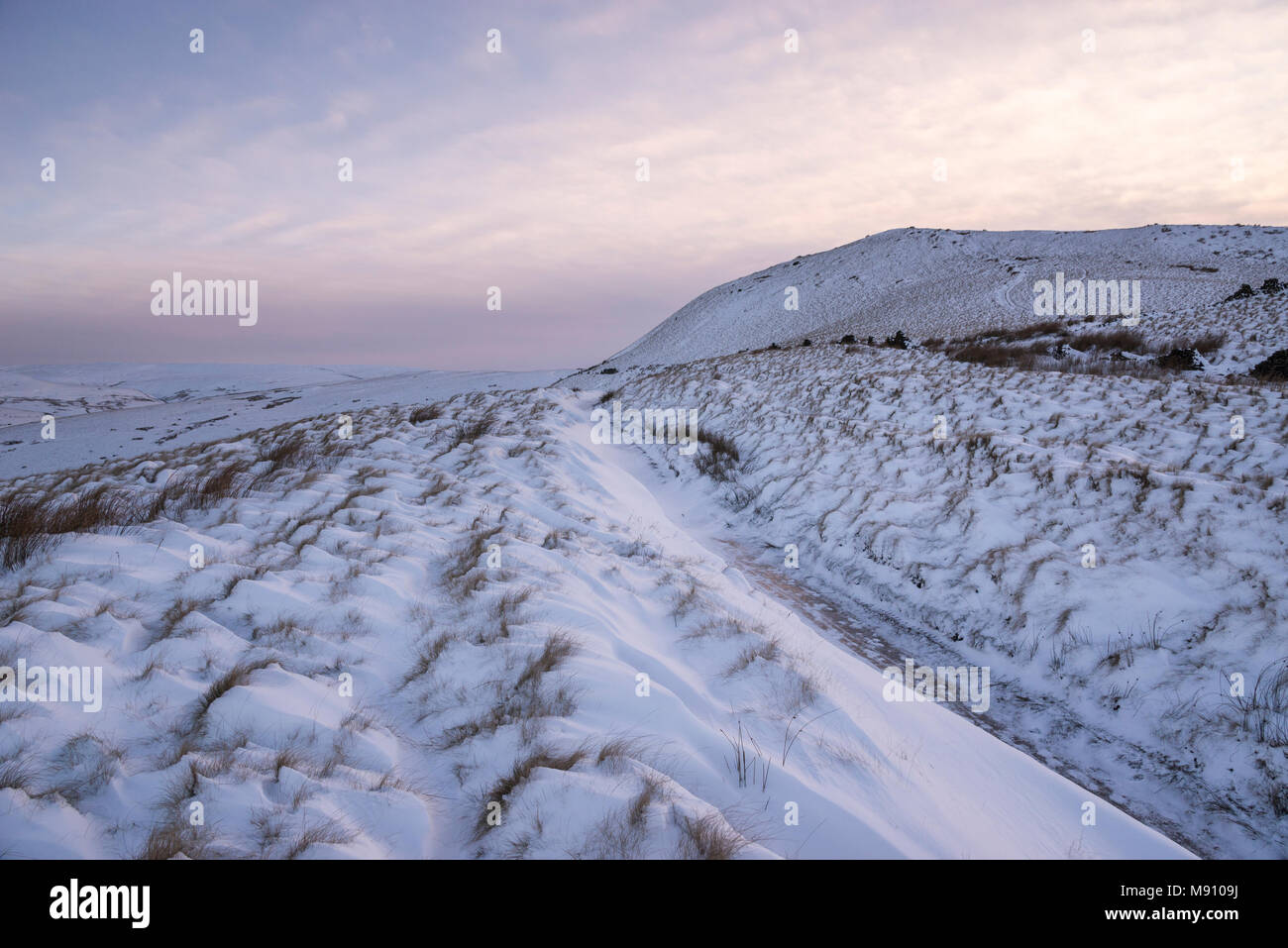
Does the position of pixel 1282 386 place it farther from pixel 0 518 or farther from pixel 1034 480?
pixel 0 518

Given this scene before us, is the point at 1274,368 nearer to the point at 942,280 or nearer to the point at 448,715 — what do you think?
the point at 448,715

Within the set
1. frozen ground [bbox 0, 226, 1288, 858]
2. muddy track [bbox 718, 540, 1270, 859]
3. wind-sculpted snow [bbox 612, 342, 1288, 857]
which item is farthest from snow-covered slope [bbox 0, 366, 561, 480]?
muddy track [bbox 718, 540, 1270, 859]

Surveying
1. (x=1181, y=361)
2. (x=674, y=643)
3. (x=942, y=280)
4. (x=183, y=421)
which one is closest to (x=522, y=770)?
(x=674, y=643)

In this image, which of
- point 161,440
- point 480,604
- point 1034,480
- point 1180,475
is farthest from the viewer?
point 161,440

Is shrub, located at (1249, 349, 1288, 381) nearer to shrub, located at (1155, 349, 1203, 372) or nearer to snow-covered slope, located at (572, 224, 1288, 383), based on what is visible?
shrub, located at (1155, 349, 1203, 372)

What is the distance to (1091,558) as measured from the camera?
620 centimetres

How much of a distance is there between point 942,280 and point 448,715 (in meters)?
57.9

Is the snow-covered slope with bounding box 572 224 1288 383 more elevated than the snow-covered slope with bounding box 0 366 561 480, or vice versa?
the snow-covered slope with bounding box 572 224 1288 383

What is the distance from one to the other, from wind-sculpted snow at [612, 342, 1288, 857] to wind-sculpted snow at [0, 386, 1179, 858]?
1.02m

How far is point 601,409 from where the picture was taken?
20922 millimetres

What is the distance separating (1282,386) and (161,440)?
1362 inches

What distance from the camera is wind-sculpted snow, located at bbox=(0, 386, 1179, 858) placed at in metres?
2.67

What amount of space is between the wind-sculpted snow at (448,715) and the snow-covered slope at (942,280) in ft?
113
